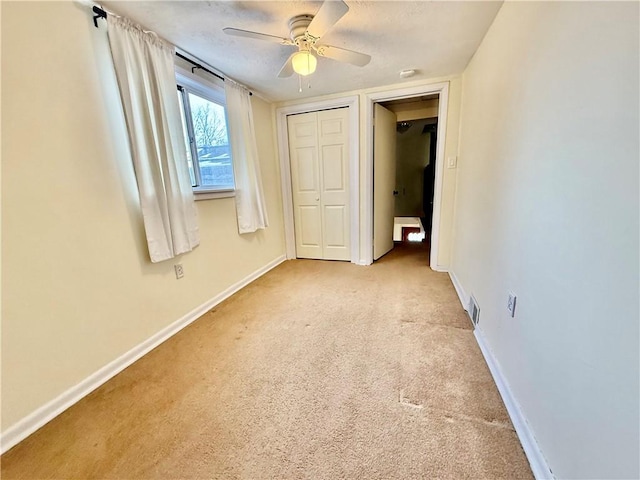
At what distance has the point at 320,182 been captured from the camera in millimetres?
3527

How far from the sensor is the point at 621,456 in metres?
0.63

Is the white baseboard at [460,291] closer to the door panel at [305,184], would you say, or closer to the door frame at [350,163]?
the door frame at [350,163]

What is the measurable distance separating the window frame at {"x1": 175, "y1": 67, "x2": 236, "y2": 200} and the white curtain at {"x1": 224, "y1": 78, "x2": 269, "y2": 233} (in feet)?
0.29

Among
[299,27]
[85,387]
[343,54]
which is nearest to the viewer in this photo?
[85,387]

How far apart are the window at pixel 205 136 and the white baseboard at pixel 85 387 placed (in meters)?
1.11

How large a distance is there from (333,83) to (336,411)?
296 cm

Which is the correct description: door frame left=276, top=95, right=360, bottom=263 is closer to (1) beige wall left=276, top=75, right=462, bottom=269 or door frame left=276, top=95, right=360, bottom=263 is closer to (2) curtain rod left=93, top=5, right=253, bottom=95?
(1) beige wall left=276, top=75, right=462, bottom=269

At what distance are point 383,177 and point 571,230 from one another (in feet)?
9.33

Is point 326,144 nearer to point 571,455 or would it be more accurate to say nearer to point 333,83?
point 333,83

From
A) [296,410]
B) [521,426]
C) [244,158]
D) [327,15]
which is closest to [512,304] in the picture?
[521,426]

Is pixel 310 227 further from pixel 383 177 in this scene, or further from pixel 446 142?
pixel 446 142

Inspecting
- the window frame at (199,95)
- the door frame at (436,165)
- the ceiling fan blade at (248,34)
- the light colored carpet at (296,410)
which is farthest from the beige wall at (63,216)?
the door frame at (436,165)

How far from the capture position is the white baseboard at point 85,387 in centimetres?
120

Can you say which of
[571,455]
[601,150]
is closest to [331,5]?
[601,150]
